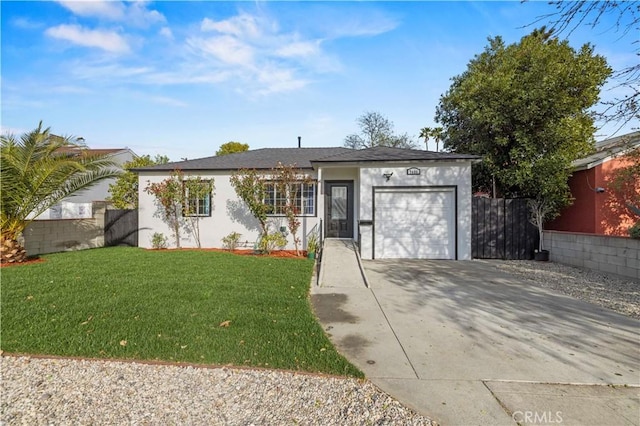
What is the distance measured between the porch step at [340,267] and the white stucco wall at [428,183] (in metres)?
0.93

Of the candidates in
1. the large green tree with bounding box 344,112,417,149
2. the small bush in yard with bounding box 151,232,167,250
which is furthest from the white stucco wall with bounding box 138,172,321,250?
the large green tree with bounding box 344,112,417,149

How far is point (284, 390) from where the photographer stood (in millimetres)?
2752

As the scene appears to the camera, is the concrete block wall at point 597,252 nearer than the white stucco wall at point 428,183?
Yes

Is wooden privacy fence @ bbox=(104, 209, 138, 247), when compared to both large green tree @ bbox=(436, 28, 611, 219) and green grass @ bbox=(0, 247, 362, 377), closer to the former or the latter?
green grass @ bbox=(0, 247, 362, 377)

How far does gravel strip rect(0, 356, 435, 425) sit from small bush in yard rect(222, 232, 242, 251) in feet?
28.0

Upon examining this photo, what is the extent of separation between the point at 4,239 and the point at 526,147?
16663mm

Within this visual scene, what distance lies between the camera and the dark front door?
38.7 ft

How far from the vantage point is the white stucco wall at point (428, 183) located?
10.0 metres

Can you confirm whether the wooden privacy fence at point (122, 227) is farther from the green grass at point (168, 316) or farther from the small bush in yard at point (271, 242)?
the small bush in yard at point (271, 242)

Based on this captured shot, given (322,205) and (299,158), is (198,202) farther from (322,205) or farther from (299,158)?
(322,205)

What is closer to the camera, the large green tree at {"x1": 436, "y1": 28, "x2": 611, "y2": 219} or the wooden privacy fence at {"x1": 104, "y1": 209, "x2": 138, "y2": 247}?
the large green tree at {"x1": 436, "y1": 28, "x2": 611, "y2": 219}

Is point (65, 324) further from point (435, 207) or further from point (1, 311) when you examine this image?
point (435, 207)

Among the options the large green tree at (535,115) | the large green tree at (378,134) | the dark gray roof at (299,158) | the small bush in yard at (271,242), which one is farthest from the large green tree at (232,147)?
the large green tree at (535,115)

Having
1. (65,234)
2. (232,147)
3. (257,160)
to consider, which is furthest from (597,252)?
(232,147)
